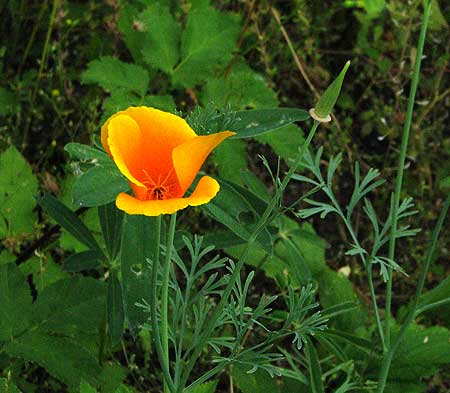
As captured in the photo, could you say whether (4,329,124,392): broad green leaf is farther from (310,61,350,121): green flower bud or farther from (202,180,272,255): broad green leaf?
(310,61,350,121): green flower bud

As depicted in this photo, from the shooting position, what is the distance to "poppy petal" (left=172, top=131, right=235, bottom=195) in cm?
89

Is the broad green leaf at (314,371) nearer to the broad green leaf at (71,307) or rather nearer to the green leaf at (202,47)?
the broad green leaf at (71,307)

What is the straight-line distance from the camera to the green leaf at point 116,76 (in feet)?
6.01

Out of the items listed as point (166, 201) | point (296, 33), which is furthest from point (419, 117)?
point (166, 201)

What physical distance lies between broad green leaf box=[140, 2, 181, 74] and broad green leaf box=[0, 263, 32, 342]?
66 cm

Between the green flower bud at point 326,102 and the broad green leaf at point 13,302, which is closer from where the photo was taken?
the green flower bud at point 326,102

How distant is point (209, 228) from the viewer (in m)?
2.18

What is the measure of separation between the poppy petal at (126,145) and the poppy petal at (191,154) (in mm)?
51

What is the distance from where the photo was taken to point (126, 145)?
95 cm

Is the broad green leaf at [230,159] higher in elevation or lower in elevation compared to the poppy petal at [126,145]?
lower

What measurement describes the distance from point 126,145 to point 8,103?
4.20 ft

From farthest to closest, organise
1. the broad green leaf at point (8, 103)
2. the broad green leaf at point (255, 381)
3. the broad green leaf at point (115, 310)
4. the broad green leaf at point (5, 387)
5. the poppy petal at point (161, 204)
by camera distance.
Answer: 1. the broad green leaf at point (8, 103)
2. the broad green leaf at point (255, 381)
3. the broad green leaf at point (115, 310)
4. the broad green leaf at point (5, 387)
5. the poppy petal at point (161, 204)

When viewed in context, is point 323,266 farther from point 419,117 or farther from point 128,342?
point 419,117

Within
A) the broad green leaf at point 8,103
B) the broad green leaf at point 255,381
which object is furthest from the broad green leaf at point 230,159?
the broad green leaf at point 8,103
